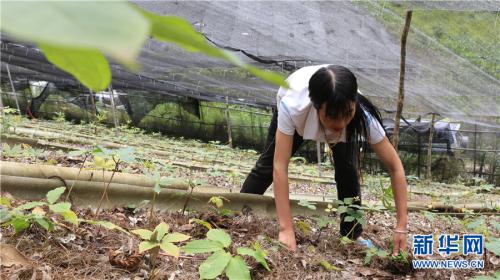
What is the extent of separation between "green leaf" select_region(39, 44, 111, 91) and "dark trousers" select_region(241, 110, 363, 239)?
1.87 meters

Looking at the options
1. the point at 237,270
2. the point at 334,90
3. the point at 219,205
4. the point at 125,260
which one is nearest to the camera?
the point at 237,270

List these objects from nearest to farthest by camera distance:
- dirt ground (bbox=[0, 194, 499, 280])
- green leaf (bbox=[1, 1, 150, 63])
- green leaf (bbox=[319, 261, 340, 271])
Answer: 1. green leaf (bbox=[1, 1, 150, 63])
2. dirt ground (bbox=[0, 194, 499, 280])
3. green leaf (bbox=[319, 261, 340, 271])

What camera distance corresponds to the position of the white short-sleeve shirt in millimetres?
1840

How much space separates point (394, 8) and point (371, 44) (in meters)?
0.71

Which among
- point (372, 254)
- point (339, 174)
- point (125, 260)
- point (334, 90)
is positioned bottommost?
point (372, 254)

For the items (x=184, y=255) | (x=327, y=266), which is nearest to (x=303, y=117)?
(x=327, y=266)

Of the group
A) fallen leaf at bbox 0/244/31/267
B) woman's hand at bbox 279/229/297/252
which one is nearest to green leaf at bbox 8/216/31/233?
fallen leaf at bbox 0/244/31/267

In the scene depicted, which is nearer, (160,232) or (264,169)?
(160,232)

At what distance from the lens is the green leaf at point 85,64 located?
0.23 m

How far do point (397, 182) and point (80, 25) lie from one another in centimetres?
195

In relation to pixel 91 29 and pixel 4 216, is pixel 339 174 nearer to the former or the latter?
pixel 4 216

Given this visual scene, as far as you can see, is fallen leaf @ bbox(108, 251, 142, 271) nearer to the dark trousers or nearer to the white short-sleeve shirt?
the white short-sleeve shirt

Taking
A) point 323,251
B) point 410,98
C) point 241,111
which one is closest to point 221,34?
point 410,98

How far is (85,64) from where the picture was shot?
0.24 meters
